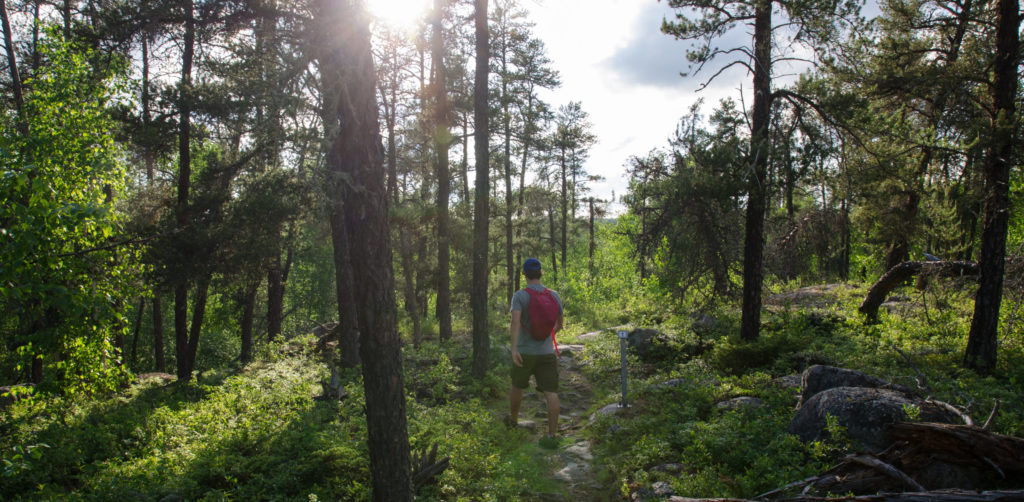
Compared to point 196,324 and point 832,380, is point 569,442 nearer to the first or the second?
point 832,380

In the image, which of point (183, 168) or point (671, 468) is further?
point (183, 168)

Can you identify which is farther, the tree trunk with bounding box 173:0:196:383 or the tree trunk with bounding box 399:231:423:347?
the tree trunk with bounding box 399:231:423:347

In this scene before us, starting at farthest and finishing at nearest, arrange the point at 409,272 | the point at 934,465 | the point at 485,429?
1. the point at 409,272
2. the point at 485,429
3. the point at 934,465

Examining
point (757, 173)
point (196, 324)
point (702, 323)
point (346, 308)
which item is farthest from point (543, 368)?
point (196, 324)

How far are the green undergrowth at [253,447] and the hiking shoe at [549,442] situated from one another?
0.25 meters

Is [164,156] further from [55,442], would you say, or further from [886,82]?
[886,82]

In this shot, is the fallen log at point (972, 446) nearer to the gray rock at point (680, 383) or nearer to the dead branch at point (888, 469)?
the dead branch at point (888, 469)

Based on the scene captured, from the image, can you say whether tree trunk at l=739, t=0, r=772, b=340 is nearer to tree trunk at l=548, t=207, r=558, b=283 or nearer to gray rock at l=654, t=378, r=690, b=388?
gray rock at l=654, t=378, r=690, b=388

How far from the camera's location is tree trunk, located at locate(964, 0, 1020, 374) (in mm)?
7676

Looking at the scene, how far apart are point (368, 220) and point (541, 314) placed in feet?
10.0

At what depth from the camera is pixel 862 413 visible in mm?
4660

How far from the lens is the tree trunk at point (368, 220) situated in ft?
13.0

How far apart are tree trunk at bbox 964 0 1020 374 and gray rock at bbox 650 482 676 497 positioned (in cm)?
683

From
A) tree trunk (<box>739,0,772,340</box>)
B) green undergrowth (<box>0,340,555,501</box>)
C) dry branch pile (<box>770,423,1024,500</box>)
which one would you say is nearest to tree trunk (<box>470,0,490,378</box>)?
green undergrowth (<box>0,340,555,501</box>)
